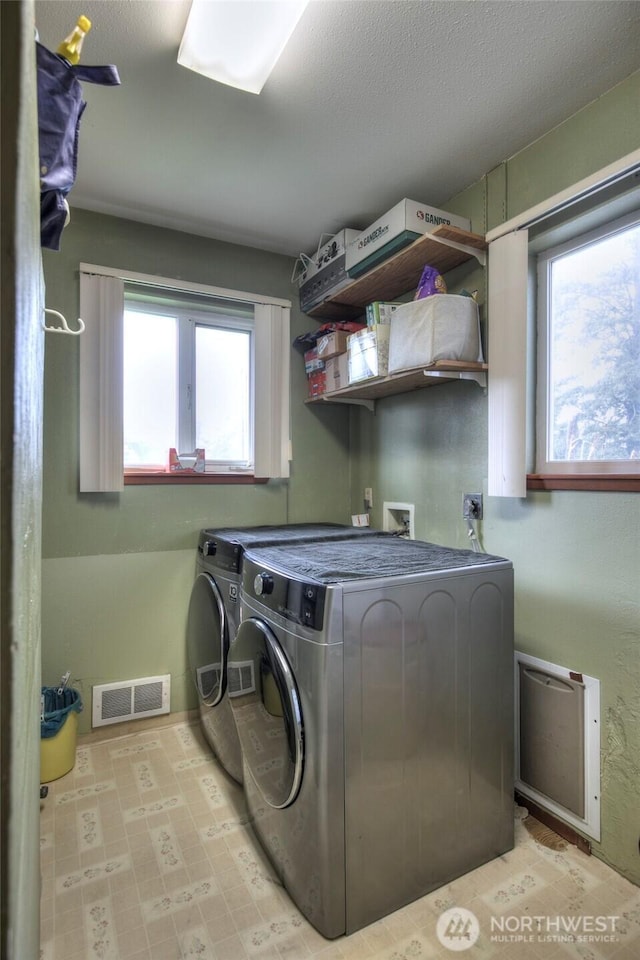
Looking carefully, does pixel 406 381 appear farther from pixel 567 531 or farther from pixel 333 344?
pixel 567 531

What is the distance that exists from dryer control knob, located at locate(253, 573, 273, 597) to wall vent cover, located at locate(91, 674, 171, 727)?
1.22 m

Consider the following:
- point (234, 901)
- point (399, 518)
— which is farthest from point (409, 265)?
point (234, 901)

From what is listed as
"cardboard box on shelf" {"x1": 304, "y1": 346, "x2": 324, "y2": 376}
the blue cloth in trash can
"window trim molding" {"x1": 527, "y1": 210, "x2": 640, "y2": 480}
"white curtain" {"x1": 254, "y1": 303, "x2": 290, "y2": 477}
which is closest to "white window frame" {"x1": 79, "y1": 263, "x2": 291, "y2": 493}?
"white curtain" {"x1": 254, "y1": 303, "x2": 290, "y2": 477}

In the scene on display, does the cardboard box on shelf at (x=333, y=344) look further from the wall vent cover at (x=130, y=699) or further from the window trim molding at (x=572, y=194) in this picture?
the wall vent cover at (x=130, y=699)

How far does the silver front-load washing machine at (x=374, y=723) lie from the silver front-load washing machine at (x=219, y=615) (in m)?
0.30

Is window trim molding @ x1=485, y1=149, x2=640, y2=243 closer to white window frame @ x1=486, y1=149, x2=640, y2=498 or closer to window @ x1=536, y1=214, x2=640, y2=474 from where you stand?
white window frame @ x1=486, y1=149, x2=640, y2=498

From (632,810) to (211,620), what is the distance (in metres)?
1.58

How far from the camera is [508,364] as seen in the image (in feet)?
5.63

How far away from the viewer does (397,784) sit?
127 cm

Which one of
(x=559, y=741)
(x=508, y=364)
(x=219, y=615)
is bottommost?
(x=559, y=741)

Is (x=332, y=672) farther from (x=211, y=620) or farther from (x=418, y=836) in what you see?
(x=211, y=620)

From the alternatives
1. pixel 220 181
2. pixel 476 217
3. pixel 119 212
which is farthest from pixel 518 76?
pixel 119 212

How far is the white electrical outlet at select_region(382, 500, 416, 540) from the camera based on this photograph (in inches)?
90.8

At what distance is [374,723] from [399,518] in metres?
1.32
